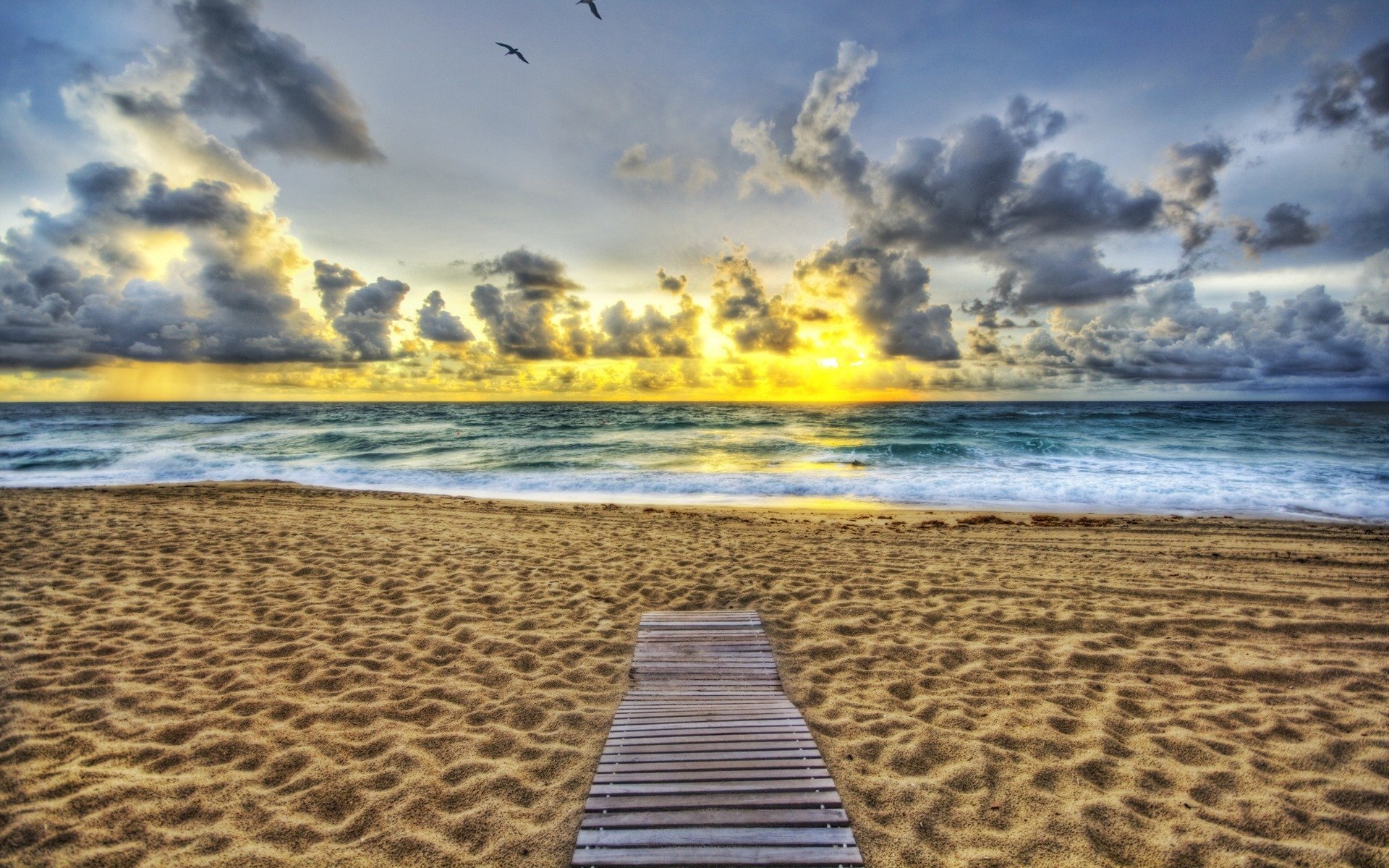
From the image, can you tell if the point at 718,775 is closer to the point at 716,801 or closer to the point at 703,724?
the point at 716,801

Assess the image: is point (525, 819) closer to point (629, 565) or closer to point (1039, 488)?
point (629, 565)

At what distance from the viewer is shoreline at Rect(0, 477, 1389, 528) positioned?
11353 millimetres

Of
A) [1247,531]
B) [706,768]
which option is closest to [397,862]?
[706,768]

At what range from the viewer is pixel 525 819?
305 cm

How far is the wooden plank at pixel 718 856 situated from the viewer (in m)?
2.56

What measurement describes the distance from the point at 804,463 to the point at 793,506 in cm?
914

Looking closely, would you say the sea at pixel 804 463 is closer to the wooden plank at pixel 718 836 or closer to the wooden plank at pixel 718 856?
the wooden plank at pixel 718 836

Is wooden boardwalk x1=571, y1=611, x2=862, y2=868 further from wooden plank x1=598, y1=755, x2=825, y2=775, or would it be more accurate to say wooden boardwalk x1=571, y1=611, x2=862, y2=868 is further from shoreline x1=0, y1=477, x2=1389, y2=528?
shoreline x1=0, y1=477, x2=1389, y2=528

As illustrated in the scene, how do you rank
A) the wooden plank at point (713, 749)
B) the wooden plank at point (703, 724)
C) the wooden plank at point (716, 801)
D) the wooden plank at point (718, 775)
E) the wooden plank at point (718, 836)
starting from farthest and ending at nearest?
the wooden plank at point (703, 724)
the wooden plank at point (713, 749)
the wooden plank at point (718, 775)
the wooden plank at point (716, 801)
the wooden plank at point (718, 836)

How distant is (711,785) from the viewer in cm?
304

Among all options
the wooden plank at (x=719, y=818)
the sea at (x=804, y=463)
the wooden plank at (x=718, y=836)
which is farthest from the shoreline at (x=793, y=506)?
the wooden plank at (x=718, y=836)

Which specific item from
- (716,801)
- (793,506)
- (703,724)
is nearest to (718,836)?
(716,801)

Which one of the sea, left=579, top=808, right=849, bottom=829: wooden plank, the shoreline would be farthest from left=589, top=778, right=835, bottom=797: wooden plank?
the sea

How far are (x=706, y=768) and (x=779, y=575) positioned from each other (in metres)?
4.30
